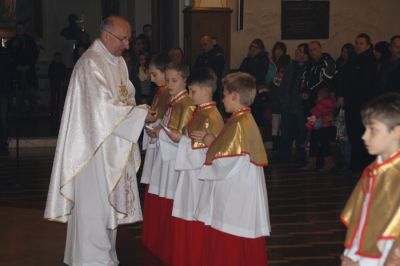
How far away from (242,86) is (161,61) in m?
1.55

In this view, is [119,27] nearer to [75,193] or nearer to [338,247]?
[75,193]

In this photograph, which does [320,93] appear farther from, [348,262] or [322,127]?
[348,262]

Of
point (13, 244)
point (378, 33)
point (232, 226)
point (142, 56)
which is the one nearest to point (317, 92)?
point (142, 56)

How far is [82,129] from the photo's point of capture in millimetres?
6793

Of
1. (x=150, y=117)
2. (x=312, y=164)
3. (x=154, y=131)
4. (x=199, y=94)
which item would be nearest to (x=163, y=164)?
(x=154, y=131)

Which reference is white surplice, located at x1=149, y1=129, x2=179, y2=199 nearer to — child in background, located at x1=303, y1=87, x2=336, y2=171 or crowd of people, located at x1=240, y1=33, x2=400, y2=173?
crowd of people, located at x1=240, y1=33, x2=400, y2=173

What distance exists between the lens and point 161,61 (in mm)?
7480

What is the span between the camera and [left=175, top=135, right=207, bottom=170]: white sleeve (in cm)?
666

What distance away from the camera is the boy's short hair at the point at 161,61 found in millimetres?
7430

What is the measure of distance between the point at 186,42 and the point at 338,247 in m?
7.75

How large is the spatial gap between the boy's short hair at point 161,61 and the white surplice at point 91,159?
645mm

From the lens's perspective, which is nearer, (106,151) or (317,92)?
(106,151)

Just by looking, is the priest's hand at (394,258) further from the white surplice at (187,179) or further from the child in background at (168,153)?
the child in background at (168,153)

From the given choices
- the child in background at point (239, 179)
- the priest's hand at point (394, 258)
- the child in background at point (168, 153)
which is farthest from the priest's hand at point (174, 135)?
the priest's hand at point (394, 258)
